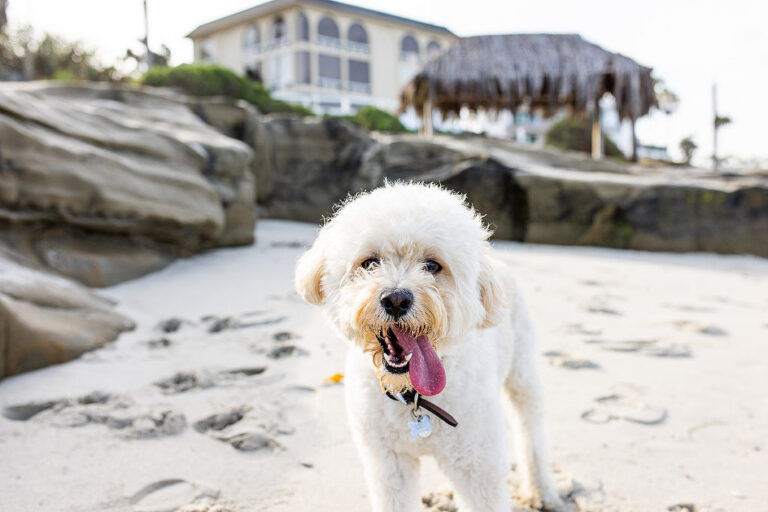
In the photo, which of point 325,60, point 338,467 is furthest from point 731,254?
point 325,60

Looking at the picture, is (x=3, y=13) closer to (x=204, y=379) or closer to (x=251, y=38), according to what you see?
(x=204, y=379)

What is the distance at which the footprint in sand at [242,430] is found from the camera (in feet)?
10.7

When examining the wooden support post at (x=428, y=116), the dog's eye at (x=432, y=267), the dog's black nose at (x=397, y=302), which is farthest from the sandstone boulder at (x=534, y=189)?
the dog's black nose at (x=397, y=302)

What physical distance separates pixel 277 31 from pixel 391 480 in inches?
1727

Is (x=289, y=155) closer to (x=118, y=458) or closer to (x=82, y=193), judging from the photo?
(x=82, y=193)

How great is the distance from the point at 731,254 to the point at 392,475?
10.4m

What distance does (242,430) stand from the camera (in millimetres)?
3369

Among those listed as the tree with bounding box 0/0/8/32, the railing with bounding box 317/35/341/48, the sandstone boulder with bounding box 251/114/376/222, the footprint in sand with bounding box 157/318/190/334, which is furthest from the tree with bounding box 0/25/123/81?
the footprint in sand with bounding box 157/318/190/334

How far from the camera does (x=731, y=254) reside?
1045cm

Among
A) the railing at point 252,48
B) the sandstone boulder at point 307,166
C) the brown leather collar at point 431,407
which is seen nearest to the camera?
the brown leather collar at point 431,407

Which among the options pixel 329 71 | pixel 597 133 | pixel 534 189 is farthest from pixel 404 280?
pixel 329 71

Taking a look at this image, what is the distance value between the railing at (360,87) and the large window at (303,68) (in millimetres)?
3342

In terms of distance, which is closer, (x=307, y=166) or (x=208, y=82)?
(x=307, y=166)

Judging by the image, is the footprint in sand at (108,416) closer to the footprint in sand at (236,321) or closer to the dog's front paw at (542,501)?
the footprint in sand at (236,321)
